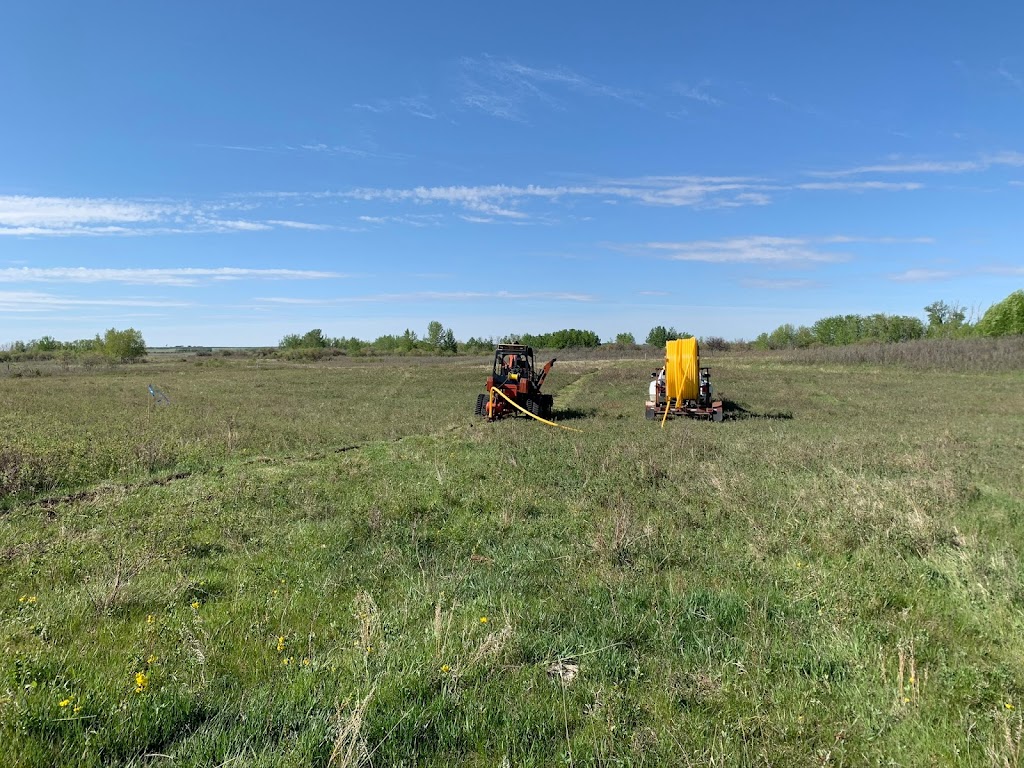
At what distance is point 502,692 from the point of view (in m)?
3.88

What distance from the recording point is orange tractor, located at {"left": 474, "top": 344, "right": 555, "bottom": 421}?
67.1 ft

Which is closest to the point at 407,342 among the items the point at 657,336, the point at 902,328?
the point at 657,336

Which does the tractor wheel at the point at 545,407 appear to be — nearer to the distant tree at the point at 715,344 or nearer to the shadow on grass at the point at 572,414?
the shadow on grass at the point at 572,414

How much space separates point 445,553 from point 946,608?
5217 mm

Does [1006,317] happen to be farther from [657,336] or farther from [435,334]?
[435,334]

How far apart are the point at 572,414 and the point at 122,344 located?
280ft

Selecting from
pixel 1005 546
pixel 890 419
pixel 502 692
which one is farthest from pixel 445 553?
pixel 890 419

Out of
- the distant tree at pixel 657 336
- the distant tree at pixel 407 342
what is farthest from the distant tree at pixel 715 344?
the distant tree at pixel 407 342

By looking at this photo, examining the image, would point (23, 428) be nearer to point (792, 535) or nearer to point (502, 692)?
point (502, 692)

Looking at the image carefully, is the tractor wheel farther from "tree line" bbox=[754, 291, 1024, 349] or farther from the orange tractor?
"tree line" bbox=[754, 291, 1024, 349]

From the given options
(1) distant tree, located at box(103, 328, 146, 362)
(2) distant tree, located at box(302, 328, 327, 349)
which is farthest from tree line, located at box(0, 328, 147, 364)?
(2) distant tree, located at box(302, 328, 327, 349)

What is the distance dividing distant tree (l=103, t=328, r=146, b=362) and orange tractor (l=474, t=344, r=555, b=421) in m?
79.9

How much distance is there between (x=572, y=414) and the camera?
2261 centimetres

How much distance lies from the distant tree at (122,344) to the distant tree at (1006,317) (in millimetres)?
116222
